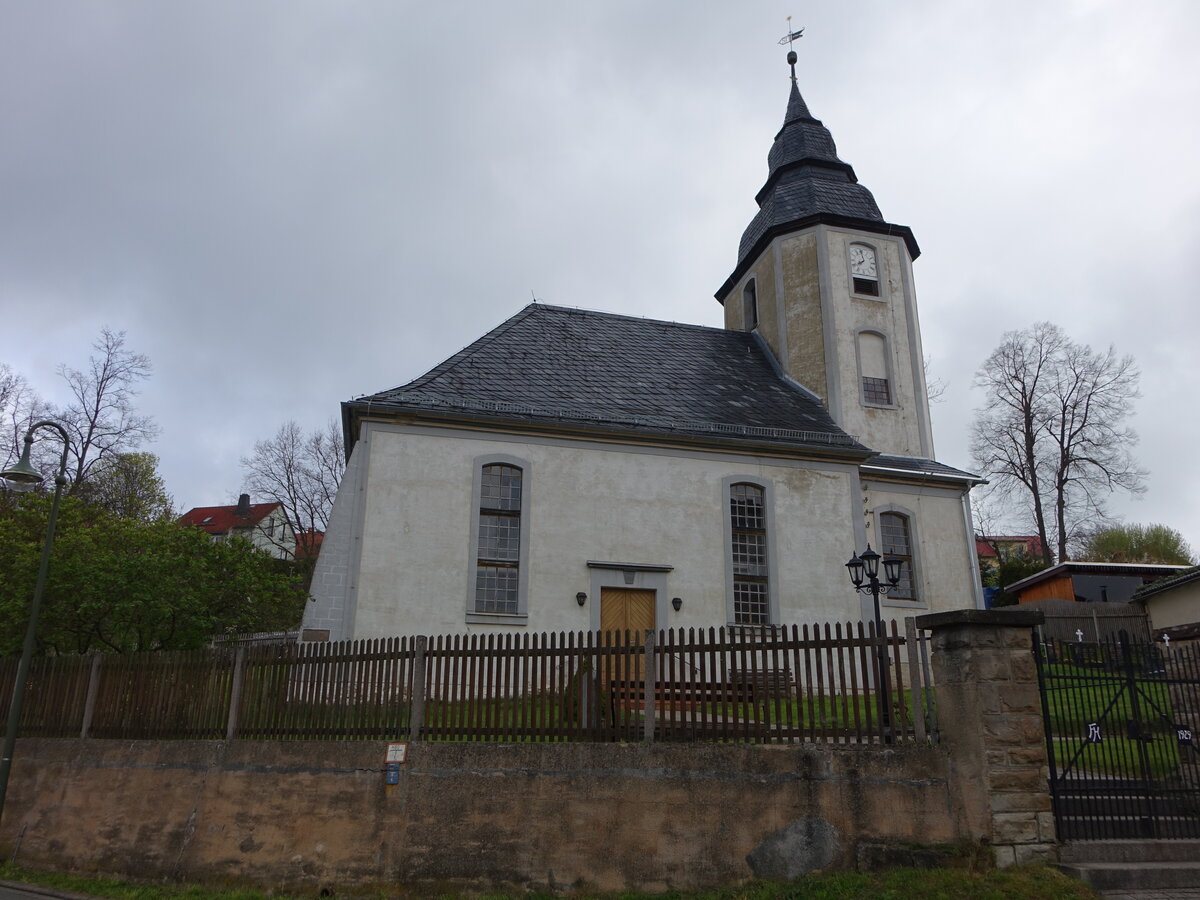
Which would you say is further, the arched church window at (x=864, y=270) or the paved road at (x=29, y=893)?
the arched church window at (x=864, y=270)

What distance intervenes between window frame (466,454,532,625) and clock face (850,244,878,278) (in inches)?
442

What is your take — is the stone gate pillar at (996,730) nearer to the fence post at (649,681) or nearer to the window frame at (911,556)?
the fence post at (649,681)

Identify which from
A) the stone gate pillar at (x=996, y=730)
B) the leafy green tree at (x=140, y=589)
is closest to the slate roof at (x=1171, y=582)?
the stone gate pillar at (x=996, y=730)

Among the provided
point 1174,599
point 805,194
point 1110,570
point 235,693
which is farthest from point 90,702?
point 1110,570

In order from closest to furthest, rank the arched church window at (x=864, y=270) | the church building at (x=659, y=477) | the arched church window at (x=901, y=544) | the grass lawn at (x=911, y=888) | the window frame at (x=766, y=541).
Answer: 1. the grass lawn at (x=911, y=888)
2. the church building at (x=659, y=477)
3. the window frame at (x=766, y=541)
4. the arched church window at (x=901, y=544)
5. the arched church window at (x=864, y=270)

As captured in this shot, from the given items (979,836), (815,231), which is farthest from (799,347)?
(979,836)

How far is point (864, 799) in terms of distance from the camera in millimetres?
7926

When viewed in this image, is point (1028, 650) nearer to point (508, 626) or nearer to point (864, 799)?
point (864, 799)

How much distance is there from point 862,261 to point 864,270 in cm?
27

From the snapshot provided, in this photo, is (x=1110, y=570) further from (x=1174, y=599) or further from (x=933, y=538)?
(x=933, y=538)

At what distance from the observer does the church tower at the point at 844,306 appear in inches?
861

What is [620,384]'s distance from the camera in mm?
19969

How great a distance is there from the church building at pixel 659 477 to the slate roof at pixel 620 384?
6 centimetres

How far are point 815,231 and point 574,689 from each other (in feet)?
57.1
